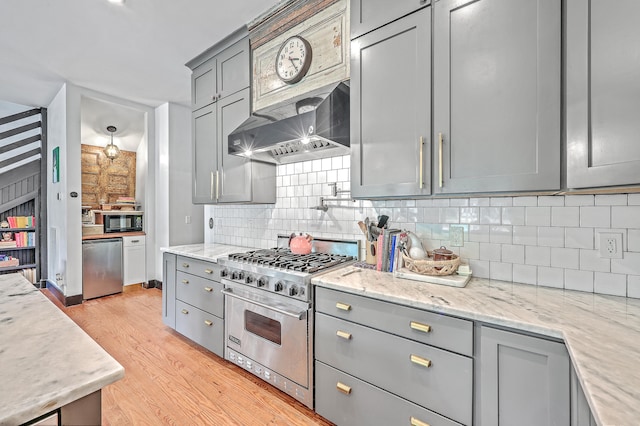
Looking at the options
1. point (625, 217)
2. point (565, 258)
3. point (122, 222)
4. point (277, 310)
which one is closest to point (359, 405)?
point (277, 310)

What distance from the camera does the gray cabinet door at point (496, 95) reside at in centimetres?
126

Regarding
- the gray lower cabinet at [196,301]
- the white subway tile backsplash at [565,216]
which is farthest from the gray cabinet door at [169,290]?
the white subway tile backsplash at [565,216]

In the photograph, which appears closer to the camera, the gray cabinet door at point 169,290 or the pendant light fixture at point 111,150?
the gray cabinet door at point 169,290

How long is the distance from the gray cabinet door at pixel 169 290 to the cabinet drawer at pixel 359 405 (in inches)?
74.0

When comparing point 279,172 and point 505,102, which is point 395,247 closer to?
point 505,102

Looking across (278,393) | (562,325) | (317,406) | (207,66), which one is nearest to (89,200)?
(207,66)

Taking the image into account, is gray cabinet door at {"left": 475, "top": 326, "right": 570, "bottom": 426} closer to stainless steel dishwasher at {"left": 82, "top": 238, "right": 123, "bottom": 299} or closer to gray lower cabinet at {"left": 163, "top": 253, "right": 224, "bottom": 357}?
gray lower cabinet at {"left": 163, "top": 253, "right": 224, "bottom": 357}

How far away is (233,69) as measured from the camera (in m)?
2.75

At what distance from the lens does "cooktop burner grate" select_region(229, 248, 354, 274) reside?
1925 mm

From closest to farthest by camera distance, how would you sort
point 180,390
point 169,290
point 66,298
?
point 180,390
point 169,290
point 66,298

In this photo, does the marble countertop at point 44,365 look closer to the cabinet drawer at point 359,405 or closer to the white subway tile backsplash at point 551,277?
the cabinet drawer at point 359,405

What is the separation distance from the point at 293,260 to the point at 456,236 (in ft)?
3.69

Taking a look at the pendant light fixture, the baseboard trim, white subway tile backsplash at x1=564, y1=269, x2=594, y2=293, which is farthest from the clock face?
the pendant light fixture

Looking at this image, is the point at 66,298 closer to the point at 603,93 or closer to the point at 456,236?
the point at 456,236
